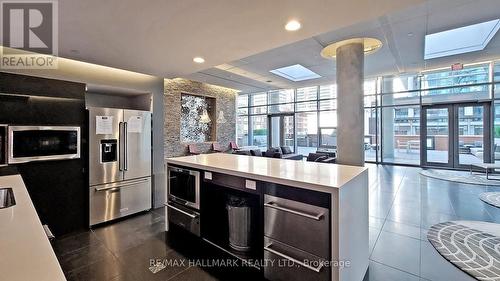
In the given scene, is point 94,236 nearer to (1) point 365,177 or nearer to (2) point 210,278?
(2) point 210,278

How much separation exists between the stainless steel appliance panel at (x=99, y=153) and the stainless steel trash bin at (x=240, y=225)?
2355 millimetres

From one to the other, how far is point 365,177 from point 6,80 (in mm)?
4291

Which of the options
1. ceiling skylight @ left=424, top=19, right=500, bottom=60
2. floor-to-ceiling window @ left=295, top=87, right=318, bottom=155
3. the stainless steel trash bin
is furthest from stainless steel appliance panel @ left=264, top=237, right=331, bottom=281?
floor-to-ceiling window @ left=295, top=87, right=318, bottom=155

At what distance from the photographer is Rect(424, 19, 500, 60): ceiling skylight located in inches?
182

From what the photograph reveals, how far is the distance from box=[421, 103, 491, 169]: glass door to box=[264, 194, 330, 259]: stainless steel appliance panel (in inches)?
336

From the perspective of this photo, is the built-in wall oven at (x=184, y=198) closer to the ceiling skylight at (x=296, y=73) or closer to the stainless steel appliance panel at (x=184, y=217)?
the stainless steel appliance panel at (x=184, y=217)

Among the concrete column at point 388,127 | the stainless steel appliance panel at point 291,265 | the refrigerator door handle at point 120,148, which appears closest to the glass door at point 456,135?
the concrete column at point 388,127

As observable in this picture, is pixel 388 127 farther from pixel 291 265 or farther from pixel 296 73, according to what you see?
pixel 291 265

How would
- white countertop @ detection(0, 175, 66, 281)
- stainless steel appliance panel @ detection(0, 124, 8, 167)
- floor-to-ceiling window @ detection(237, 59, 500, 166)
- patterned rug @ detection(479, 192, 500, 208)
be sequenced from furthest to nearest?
1. floor-to-ceiling window @ detection(237, 59, 500, 166)
2. patterned rug @ detection(479, 192, 500, 208)
3. stainless steel appliance panel @ detection(0, 124, 8, 167)
4. white countertop @ detection(0, 175, 66, 281)

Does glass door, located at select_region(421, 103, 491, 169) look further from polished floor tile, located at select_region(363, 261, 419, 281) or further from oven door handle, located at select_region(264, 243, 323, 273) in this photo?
oven door handle, located at select_region(264, 243, 323, 273)

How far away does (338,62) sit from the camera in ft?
13.8

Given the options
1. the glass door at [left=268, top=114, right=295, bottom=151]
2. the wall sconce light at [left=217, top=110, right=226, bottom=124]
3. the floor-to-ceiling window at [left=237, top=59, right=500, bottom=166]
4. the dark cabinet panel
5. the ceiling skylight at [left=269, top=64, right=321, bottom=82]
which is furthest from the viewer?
the glass door at [left=268, top=114, right=295, bottom=151]

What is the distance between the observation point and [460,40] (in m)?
5.12

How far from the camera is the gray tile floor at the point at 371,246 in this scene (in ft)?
7.34
